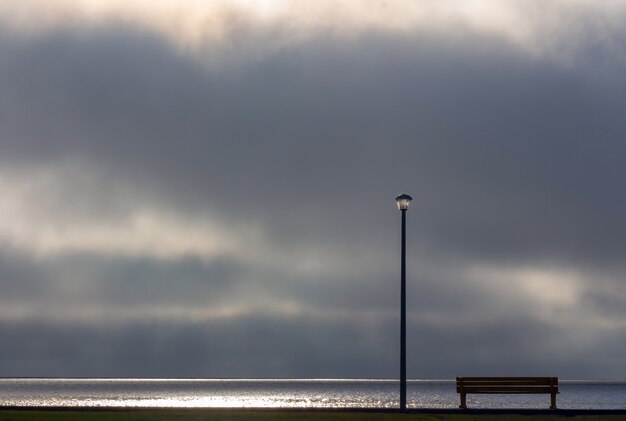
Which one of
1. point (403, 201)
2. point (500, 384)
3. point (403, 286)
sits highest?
point (403, 201)

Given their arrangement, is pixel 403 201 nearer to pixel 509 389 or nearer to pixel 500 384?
pixel 500 384

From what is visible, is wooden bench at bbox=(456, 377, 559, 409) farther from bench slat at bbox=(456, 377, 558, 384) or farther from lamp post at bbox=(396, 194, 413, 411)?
lamp post at bbox=(396, 194, 413, 411)

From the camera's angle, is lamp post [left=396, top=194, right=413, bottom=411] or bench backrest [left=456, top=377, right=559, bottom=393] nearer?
lamp post [left=396, top=194, right=413, bottom=411]

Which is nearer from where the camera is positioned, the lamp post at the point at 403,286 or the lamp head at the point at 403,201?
the lamp post at the point at 403,286

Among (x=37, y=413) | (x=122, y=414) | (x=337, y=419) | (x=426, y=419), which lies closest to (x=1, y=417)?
(x=37, y=413)

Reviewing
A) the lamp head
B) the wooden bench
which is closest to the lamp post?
the lamp head

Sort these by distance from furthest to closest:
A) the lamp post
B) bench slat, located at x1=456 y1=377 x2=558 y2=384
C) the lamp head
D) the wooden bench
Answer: bench slat, located at x1=456 y1=377 x2=558 y2=384, the wooden bench, the lamp head, the lamp post

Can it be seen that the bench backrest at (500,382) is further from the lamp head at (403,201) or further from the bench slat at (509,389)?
the lamp head at (403,201)

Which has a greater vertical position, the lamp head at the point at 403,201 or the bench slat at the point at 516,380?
the lamp head at the point at 403,201

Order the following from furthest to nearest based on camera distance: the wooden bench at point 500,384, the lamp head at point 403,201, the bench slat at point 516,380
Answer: the bench slat at point 516,380, the wooden bench at point 500,384, the lamp head at point 403,201

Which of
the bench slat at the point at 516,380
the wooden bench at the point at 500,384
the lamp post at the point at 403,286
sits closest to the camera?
the lamp post at the point at 403,286

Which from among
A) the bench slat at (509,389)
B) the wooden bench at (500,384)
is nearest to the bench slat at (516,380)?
the wooden bench at (500,384)

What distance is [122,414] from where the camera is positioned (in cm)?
3597

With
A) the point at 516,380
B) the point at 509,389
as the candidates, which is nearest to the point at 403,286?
the point at 509,389
